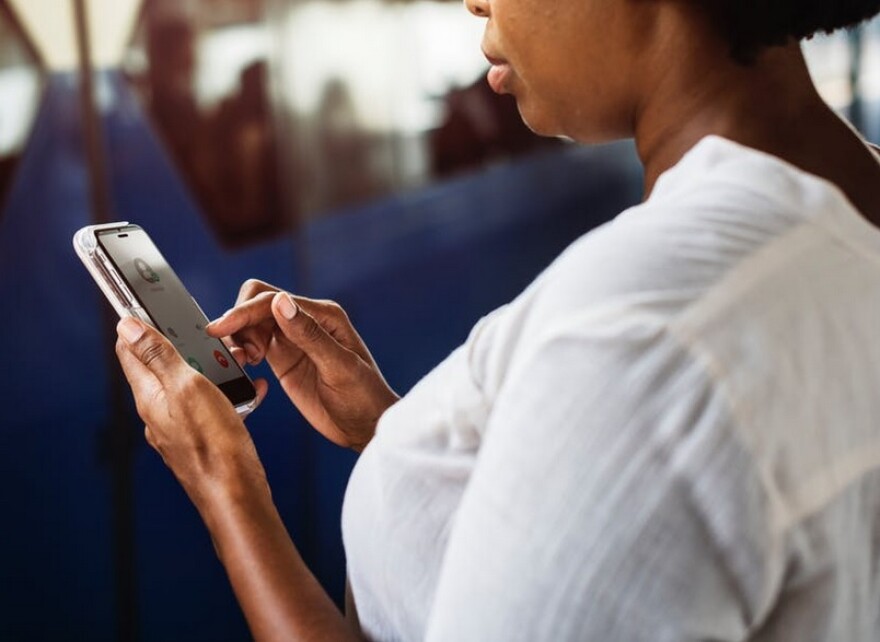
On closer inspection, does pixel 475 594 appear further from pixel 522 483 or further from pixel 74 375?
pixel 74 375

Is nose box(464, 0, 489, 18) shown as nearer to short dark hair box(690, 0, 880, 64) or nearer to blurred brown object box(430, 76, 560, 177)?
short dark hair box(690, 0, 880, 64)

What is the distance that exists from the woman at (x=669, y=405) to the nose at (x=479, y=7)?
5 centimetres

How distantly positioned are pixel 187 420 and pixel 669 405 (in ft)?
1.60

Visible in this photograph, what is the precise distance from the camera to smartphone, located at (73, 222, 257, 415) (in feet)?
3.81

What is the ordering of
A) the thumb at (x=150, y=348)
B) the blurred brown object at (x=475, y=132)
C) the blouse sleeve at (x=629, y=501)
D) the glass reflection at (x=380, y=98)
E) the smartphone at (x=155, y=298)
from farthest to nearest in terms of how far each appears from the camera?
the blurred brown object at (x=475, y=132) < the glass reflection at (x=380, y=98) < the smartphone at (x=155, y=298) < the thumb at (x=150, y=348) < the blouse sleeve at (x=629, y=501)

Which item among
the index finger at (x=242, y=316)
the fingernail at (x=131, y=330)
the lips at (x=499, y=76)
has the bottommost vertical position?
the index finger at (x=242, y=316)

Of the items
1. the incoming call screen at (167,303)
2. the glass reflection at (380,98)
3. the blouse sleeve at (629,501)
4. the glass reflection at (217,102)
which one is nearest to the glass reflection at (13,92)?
the glass reflection at (217,102)

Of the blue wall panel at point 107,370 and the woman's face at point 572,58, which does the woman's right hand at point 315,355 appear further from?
the blue wall panel at point 107,370

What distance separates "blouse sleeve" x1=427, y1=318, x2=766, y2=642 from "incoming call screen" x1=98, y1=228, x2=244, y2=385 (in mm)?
611

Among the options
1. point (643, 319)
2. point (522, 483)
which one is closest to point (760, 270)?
point (643, 319)

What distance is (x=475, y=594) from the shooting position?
65 centimetres

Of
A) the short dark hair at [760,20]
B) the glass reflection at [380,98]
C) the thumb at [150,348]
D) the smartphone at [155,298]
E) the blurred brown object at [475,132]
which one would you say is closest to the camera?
the short dark hair at [760,20]

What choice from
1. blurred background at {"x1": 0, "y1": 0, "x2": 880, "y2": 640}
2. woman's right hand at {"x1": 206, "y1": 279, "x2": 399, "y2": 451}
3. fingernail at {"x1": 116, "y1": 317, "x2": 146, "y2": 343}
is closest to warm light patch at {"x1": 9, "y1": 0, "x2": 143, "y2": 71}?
blurred background at {"x1": 0, "y1": 0, "x2": 880, "y2": 640}

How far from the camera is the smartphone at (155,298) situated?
1162 mm
